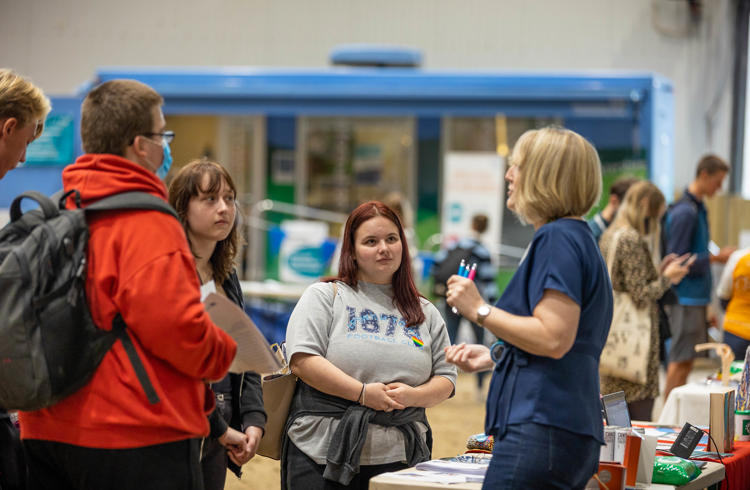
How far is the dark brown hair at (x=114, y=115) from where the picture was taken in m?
2.08

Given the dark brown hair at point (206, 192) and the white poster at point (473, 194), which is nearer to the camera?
the dark brown hair at point (206, 192)

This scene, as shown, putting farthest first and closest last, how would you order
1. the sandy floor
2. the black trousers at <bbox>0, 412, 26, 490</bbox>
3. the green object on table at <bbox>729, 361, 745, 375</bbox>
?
the sandy floor → the green object on table at <bbox>729, 361, 745, 375</bbox> → the black trousers at <bbox>0, 412, 26, 490</bbox>

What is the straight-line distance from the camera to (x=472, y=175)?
8.93 m

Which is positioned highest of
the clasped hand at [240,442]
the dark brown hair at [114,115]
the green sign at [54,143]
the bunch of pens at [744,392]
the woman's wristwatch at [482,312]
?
the dark brown hair at [114,115]

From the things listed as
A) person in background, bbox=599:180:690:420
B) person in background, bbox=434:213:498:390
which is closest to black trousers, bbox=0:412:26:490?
person in background, bbox=599:180:690:420

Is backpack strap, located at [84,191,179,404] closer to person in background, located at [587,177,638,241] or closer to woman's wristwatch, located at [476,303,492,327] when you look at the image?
woman's wristwatch, located at [476,303,492,327]

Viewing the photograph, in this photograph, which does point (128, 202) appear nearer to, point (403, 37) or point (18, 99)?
point (18, 99)

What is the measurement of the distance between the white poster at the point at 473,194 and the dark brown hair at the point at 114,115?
6820 millimetres

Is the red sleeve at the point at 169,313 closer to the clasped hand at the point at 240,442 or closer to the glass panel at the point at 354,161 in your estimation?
the clasped hand at the point at 240,442

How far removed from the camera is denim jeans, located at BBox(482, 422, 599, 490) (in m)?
2.16

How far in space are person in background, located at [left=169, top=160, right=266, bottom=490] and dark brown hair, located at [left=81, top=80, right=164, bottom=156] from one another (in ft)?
2.16

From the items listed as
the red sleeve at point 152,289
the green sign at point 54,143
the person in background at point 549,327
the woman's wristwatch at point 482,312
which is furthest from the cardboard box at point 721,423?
the green sign at point 54,143

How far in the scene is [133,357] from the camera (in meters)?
1.99

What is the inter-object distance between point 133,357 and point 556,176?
1110 mm
